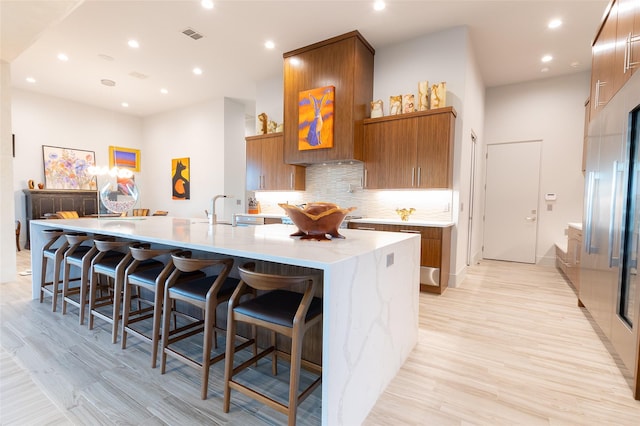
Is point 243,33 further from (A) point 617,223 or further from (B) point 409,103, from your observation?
(A) point 617,223

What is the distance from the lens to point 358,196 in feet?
16.0

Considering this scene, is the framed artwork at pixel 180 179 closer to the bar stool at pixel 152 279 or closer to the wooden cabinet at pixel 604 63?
the bar stool at pixel 152 279

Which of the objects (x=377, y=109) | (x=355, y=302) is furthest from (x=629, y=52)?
(x=377, y=109)

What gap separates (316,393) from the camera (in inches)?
70.4

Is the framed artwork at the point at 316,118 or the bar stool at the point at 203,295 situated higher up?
the framed artwork at the point at 316,118

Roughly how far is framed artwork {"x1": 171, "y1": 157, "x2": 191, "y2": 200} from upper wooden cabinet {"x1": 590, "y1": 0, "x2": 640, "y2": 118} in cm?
765

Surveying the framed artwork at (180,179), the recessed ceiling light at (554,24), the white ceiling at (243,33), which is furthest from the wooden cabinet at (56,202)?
the recessed ceiling light at (554,24)

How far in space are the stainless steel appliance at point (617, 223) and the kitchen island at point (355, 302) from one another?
1.33 m

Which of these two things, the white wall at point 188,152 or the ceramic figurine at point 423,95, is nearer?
the ceramic figurine at point 423,95

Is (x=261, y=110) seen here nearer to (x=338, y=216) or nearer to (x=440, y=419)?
(x=338, y=216)

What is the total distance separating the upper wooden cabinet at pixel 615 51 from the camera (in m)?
2.00

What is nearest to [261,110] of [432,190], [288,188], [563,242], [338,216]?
[288,188]

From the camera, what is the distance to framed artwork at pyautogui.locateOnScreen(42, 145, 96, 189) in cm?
691

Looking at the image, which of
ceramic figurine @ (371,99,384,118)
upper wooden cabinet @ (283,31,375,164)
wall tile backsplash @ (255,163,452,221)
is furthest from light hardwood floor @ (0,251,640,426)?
ceramic figurine @ (371,99,384,118)
